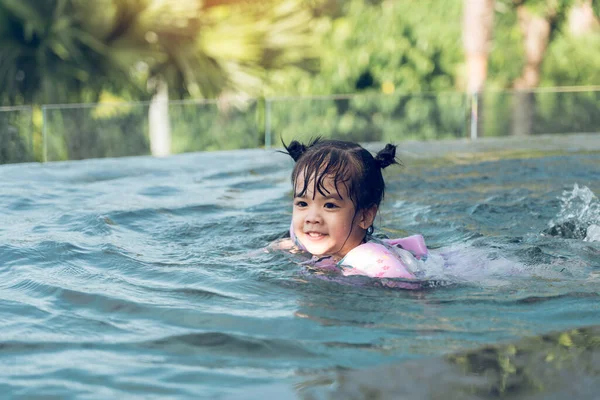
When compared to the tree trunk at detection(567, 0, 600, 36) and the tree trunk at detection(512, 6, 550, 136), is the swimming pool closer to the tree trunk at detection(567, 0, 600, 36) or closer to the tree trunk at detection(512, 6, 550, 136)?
the tree trunk at detection(512, 6, 550, 136)

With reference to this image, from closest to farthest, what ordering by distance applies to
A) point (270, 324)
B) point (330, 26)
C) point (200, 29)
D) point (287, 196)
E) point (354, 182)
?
point (270, 324)
point (354, 182)
point (287, 196)
point (200, 29)
point (330, 26)

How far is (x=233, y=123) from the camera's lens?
11.5 meters

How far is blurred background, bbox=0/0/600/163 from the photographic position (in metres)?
10.9

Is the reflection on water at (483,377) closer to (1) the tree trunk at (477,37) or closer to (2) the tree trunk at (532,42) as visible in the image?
(1) the tree trunk at (477,37)

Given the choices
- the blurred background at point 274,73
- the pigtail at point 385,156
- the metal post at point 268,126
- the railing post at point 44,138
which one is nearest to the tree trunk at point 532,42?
the blurred background at point 274,73

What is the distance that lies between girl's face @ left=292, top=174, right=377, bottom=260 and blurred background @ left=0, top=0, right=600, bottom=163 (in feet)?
17.4

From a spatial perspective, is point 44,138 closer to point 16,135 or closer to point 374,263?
point 16,135

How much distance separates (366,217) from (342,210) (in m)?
0.18

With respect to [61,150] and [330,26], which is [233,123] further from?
[330,26]

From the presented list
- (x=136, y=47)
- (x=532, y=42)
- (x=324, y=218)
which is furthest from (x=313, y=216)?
(x=532, y=42)

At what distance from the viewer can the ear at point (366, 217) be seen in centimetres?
499

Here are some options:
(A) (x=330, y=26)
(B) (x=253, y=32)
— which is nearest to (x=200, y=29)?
(B) (x=253, y=32)

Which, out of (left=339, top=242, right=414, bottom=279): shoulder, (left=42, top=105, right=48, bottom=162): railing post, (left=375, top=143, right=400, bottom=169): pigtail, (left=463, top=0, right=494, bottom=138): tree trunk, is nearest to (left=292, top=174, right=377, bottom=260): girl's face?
(left=339, top=242, right=414, bottom=279): shoulder

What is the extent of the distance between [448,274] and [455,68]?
16.0 meters
